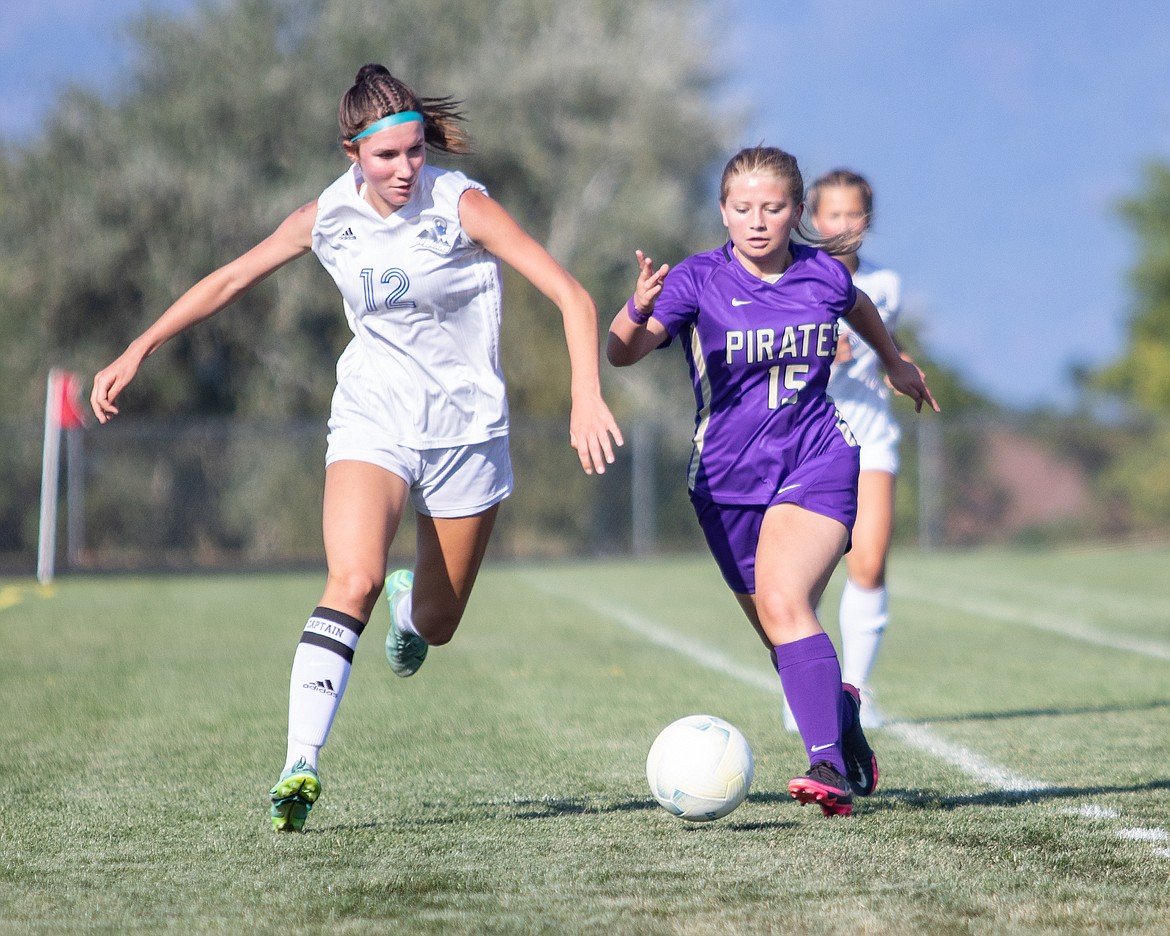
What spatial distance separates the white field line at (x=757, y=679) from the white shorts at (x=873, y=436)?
1134mm

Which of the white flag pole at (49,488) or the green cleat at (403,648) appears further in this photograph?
the white flag pole at (49,488)

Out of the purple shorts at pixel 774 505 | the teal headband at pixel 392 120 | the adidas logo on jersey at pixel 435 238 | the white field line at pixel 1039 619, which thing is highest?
the teal headband at pixel 392 120

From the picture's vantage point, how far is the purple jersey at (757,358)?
14.7ft

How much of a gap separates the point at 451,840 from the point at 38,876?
1.09 meters

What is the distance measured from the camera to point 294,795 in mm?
4117

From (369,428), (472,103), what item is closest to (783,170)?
(369,428)

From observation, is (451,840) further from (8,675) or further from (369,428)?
(8,675)

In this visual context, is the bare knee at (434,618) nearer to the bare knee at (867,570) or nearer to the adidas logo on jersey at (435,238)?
the adidas logo on jersey at (435,238)

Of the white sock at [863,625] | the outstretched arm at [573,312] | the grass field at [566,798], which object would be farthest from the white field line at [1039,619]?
the outstretched arm at [573,312]

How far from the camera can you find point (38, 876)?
3771 mm

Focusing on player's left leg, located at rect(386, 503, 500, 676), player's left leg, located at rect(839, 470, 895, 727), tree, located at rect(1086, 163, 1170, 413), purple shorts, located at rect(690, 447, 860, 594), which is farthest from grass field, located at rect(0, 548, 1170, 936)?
tree, located at rect(1086, 163, 1170, 413)

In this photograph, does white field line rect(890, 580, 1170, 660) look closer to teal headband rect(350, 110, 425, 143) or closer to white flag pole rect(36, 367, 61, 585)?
teal headband rect(350, 110, 425, 143)

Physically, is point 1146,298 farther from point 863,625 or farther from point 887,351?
point 887,351

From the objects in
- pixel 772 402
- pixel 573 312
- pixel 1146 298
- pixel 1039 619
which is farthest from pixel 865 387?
pixel 1146 298
